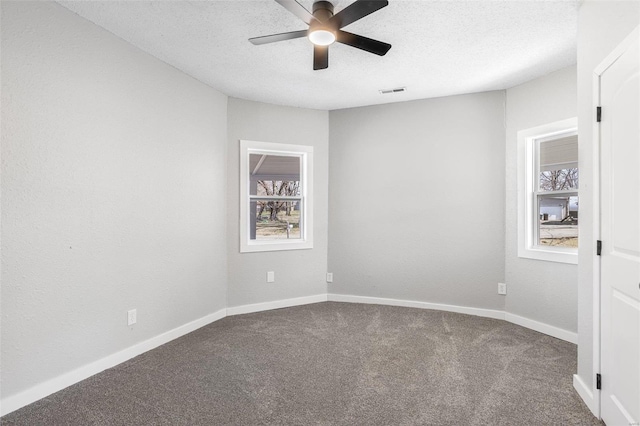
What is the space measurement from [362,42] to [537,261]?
2.86 meters

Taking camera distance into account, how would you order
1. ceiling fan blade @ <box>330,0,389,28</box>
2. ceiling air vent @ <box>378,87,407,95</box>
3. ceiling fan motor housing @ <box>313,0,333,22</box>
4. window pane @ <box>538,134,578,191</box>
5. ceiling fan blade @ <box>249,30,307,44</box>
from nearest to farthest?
ceiling fan blade @ <box>330,0,389,28</box>, ceiling fan motor housing @ <box>313,0,333,22</box>, ceiling fan blade @ <box>249,30,307,44</box>, window pane @ <box>538,134,578,191</box>, ceiling air vent @ <box>378,87,407,95</box>

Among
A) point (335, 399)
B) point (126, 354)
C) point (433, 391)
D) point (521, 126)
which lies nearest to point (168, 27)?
point (126, 354)

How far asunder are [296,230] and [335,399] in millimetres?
2705

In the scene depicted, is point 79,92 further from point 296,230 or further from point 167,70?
point 296,230

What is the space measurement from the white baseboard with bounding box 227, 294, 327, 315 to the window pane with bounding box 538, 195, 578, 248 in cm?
274

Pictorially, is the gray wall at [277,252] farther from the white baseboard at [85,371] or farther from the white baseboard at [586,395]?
the white baseboard at [586,395]

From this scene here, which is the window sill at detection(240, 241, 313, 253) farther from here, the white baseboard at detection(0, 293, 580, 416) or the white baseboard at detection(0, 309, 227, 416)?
the white baseboard at detection(0, 309, 227, 416)

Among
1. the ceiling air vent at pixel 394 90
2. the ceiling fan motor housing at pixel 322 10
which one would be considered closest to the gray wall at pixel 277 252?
the ceiling air vent at pixel 394 90

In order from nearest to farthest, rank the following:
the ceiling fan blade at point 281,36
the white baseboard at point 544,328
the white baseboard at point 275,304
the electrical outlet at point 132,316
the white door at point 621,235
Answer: the white door at point 621,235 → the ceiling fan blade at point 281,36 → the electrical outlet at point 132,316 → the white baseboard at point 544,328 → the white baseboard at point 275,304

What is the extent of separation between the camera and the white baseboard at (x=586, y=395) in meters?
2.05

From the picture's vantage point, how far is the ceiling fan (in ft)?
6.64

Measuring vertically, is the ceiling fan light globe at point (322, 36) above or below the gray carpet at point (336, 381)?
above

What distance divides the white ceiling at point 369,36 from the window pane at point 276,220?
1.40 metres

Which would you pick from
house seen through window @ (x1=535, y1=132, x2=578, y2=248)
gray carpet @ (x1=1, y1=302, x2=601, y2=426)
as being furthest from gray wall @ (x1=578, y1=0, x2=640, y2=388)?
house seen through window @ (x1=535, y1=132, x2=578, y2=248)
